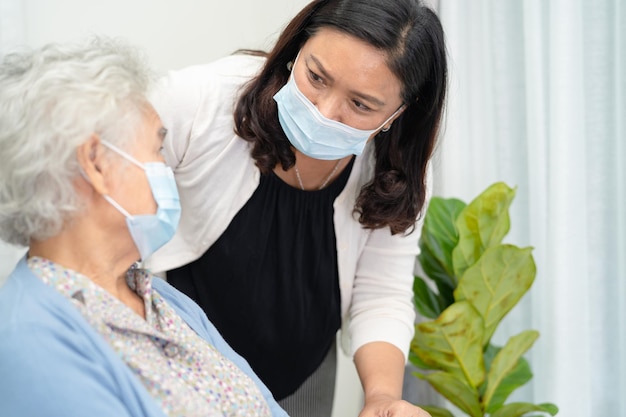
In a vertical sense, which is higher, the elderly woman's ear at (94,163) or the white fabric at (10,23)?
the white fabric at (10,23)

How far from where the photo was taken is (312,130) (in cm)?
158

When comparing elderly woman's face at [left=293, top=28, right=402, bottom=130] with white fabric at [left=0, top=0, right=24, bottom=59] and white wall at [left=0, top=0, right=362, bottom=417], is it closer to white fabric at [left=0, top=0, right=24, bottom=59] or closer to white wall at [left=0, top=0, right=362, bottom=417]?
white wall at [left=0, top=0, right=362, bottom=417]

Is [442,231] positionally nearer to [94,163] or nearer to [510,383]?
[510,383]

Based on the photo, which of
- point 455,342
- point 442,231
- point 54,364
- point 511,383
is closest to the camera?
point 54,364

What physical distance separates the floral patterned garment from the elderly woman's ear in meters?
0.14

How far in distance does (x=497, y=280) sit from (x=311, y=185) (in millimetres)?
732

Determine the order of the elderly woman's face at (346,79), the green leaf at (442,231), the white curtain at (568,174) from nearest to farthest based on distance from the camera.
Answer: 1. the elderly woman's face at (346,79)
2. the white curtain at (568,174)
3. the green leaf at (442,231)

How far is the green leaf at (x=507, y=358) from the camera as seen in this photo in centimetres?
225

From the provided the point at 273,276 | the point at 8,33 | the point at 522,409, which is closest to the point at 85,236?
the point at 273,276

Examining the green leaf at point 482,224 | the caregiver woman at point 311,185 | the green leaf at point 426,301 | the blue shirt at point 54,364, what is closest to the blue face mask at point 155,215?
the blue shirt at point 54,364

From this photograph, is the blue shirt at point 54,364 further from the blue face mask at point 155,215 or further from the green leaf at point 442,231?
the green leaf at point 442,231

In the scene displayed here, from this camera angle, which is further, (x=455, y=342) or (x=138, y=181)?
(x=455, y=342)

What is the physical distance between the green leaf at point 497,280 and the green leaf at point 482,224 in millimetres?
78

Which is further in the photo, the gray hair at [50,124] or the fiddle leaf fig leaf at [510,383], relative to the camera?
the fiddle leaf fig leaf at [510,383]
